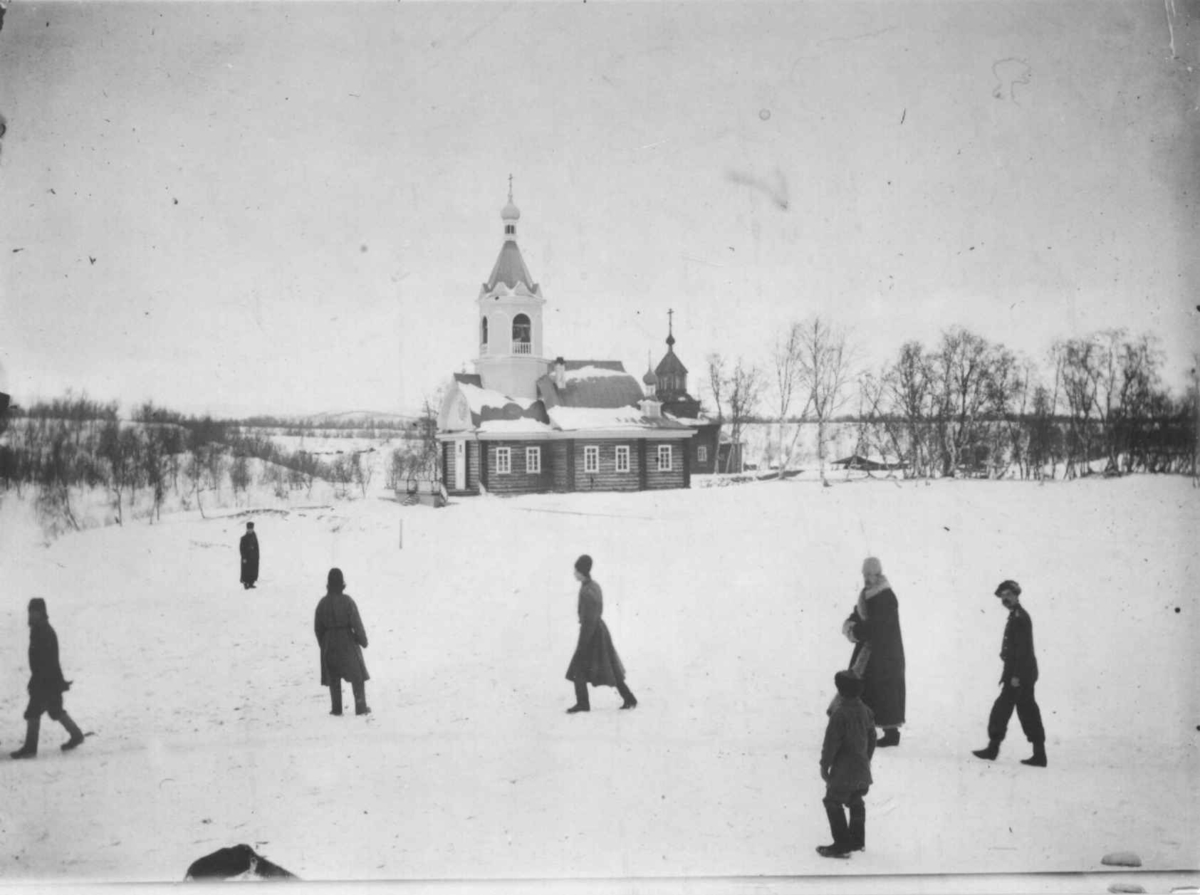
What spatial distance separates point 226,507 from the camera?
549 centimetres

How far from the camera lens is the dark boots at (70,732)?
4328mm

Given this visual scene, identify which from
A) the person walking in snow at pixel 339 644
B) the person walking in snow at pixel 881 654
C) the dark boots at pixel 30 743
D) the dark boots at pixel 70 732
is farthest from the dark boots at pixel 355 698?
the person walking in snow at pixel 881 654

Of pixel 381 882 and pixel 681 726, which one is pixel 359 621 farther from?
pixel 681 726

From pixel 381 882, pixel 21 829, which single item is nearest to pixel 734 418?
pixel 381 882

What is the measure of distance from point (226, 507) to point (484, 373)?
2.51 metres

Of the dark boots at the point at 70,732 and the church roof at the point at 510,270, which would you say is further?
the church roof at the point at 510,270

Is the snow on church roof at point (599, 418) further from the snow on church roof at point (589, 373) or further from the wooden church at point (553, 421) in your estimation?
the snow on church roof at point (589, 373)

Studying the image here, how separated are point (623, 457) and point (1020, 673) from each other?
16.1ft

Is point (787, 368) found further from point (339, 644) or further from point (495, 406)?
point (339, 644)

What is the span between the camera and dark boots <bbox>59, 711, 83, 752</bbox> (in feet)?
14.2

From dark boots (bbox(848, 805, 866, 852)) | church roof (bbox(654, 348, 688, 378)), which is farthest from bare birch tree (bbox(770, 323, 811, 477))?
dark boots (bbox(848, 805, 866, 852))

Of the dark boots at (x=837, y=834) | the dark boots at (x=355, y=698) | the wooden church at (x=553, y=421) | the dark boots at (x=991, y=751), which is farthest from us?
the wooden church at (x=553, y=421)

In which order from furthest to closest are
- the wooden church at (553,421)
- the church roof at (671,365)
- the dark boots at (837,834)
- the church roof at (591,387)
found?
the church roof at (591,387) < the wooden church at (553,421) < the church roof at (671,365) < the dark boots at (837,834)

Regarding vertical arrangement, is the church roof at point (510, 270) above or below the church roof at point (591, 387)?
above
